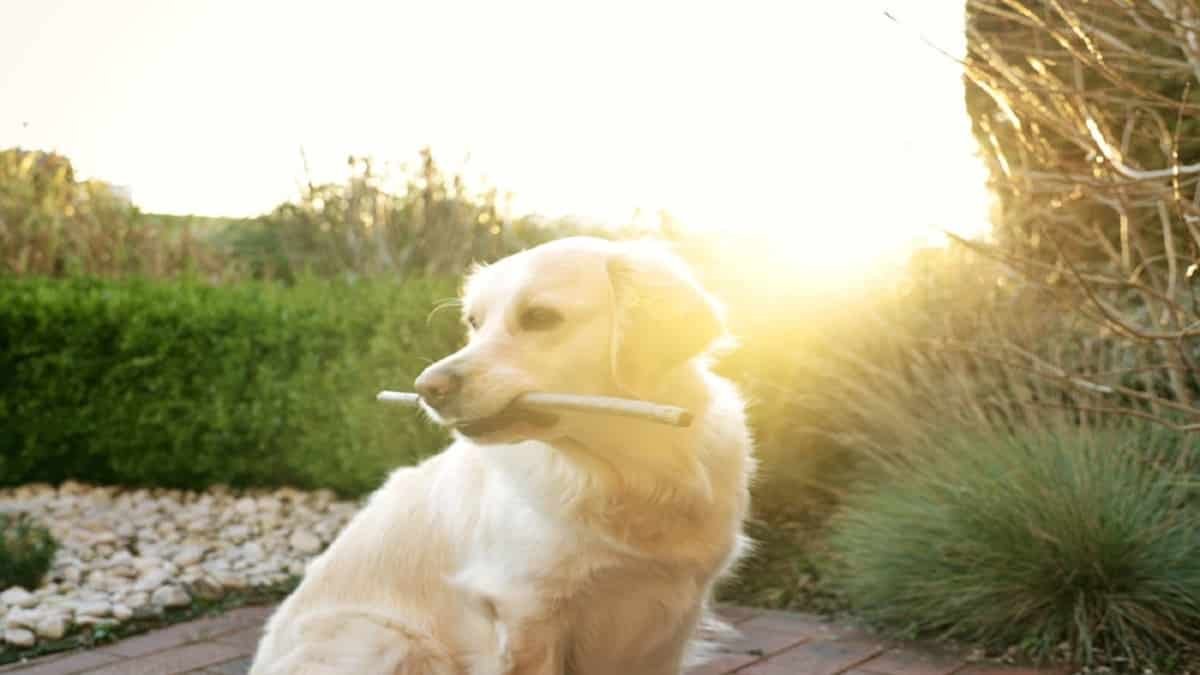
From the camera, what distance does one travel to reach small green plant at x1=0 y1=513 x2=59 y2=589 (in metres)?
4.87

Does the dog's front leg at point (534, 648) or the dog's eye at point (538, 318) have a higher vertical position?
the dog's eye at point (538, 318)

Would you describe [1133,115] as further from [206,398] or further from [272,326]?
[206,398]

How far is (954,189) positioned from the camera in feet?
19.0

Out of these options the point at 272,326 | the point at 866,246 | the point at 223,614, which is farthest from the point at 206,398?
the point at 866,246

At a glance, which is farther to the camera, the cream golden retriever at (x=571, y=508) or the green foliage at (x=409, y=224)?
the green foliage at (x=409, y=224)

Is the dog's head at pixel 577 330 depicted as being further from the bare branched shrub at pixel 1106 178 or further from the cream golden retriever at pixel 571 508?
the bare branched shrub at pixel 1106 178

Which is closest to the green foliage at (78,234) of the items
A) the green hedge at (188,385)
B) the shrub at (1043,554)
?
the green hedge at (188,385)

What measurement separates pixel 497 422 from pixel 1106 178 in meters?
1.81

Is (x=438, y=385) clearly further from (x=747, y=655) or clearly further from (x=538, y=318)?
(x=747, y=655)

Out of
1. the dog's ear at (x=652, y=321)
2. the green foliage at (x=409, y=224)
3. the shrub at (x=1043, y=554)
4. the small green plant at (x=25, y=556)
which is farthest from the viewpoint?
the green foliage at (x=409, y=224)

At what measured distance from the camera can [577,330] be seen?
2383 mm

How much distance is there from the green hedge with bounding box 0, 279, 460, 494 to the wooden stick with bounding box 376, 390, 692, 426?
4.50 metres

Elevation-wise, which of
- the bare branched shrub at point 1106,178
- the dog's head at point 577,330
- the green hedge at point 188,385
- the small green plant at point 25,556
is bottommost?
the small green plant at point 25,556

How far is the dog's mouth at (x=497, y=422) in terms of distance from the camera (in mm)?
2184
